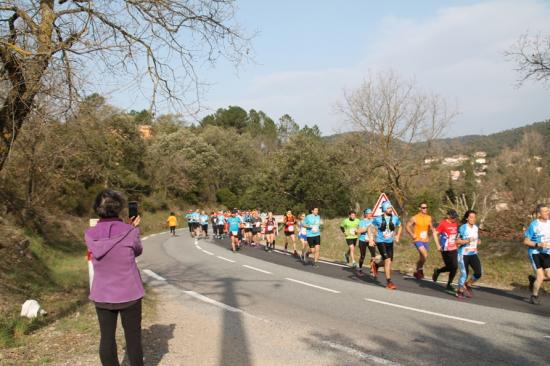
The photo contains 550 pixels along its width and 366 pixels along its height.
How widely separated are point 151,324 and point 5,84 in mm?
4234

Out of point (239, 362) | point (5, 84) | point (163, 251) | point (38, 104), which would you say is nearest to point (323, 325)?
point (239, 362)

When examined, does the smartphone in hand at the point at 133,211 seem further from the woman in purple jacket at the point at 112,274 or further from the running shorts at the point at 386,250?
the running shorts at the point at 386,250

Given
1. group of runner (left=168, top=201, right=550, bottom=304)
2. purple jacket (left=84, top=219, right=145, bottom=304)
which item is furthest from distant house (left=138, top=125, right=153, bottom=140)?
purple jacket (left=84, top=219, right=145, bottom=304)

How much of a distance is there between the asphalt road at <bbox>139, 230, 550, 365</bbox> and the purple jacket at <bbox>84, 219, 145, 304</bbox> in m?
1.63

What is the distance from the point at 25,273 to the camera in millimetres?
11758

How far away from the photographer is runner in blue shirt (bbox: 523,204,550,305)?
27.6 feet

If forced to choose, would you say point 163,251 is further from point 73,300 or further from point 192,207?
point 192,207

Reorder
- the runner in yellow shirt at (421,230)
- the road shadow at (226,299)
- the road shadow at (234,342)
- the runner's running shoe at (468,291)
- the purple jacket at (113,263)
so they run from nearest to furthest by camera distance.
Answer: the purple jacket at (113,263), the road shadow at (234,342), the road shadow at (226,299), the runner's running shoe at (468,291), the runner in yellow shirt at (421,230)

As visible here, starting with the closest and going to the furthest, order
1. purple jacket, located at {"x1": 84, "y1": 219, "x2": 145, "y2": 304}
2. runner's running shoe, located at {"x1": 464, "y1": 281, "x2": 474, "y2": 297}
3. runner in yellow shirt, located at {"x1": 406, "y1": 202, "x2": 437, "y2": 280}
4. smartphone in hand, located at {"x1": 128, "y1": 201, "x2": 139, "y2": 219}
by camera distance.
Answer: purple jacket, located at {"x1": 84, "y1": 219, "x2": 145, "y2": 304} → smartphone in hand, located at {"x1": 128, "y1": 201, "x2": 139, "y2": 219} → runner's running shoe, located at {"x1": 464, "y1": 281, "x2": 474, "y2": 297} → runner in yellow shirt, located at {"x1": 406, "y1": 202, "x2": 437, "y2": 280}

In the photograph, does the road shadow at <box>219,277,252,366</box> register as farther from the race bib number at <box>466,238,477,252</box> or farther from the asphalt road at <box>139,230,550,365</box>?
the race bib number at <box>466,238,477,252</box>

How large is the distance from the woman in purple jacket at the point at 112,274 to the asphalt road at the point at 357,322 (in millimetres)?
1437

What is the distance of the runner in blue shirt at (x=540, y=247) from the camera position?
27.6 ft

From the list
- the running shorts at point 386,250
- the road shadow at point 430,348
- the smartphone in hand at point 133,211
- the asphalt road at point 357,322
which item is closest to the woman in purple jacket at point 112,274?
the smartphone in hand at point 133,211

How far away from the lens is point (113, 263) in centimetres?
394
